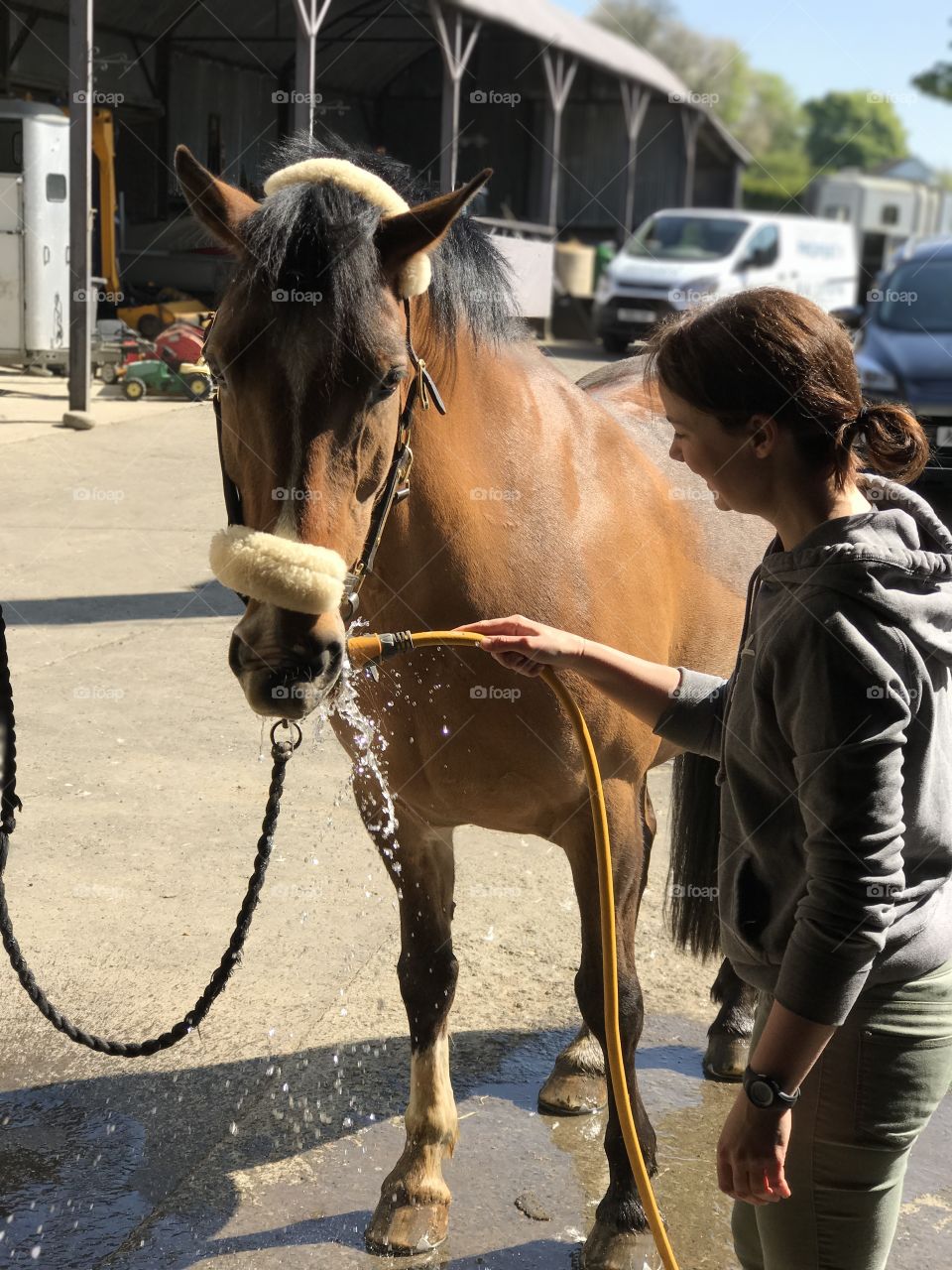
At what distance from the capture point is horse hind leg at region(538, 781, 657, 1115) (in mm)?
3080

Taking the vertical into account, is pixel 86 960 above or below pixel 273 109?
below

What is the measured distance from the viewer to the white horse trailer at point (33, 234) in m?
12.2

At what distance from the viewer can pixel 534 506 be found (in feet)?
8.34

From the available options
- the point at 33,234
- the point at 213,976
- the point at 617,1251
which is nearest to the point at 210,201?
the point at 213,976

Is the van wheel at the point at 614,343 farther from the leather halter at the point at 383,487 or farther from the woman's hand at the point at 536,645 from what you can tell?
the woman's hand at the point at 536,645

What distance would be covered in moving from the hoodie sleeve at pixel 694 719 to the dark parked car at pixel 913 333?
815 centimetres

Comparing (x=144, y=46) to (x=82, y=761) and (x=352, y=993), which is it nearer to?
(x=82, y=761)

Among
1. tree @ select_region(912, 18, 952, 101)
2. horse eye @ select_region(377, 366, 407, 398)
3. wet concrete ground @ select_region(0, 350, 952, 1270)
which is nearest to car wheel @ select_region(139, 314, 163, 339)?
wet concrete ground @ select_region(0, 350, 952, 1270)

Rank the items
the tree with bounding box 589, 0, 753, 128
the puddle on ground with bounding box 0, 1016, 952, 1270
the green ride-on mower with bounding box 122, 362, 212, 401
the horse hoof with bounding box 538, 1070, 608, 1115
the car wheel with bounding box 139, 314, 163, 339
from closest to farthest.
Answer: the puddle on ground with bounding box 0, 1016, 952, 1270 < the horse hoof with bounding box 538, 1070, 608, 1115 < the green ride-on mower with bounding box 122, 362, 212, 401 < the car wheel with bounding box 139, 314, 163, 339 < the tree with bounding box 589, 0, 753, 128

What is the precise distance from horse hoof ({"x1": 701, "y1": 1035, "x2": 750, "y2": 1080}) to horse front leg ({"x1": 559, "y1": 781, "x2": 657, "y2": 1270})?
0.56m

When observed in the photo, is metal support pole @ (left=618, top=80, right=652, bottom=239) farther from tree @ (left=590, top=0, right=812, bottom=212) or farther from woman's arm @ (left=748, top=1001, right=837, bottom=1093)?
woman's arm @ (left=748, top=1001, right=837, bottom=1093)

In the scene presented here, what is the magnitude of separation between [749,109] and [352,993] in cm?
12165

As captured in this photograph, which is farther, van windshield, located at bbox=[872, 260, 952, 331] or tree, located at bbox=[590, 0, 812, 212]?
tree, located at bbox=[590, 0, 812, 212]

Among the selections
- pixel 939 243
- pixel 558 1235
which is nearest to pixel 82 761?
pixel 558 1235
